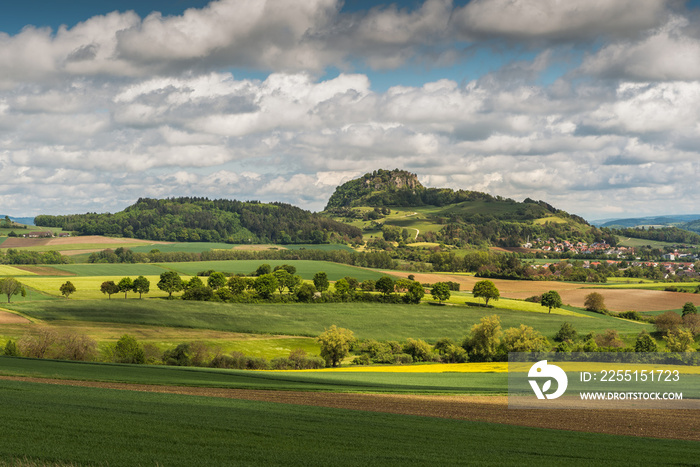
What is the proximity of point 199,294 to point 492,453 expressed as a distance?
87.6 meters

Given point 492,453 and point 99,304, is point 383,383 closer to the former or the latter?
point 492,453

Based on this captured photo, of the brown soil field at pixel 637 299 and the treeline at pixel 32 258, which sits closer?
the brown soil field at pixel 637 299

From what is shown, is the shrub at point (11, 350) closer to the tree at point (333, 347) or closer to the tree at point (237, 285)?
the tree at point (333, 347)

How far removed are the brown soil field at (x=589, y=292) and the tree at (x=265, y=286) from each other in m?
40.3

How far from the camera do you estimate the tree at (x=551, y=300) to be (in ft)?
344

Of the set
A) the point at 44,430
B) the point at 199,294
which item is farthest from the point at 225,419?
the point at 199,294

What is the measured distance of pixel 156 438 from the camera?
17.6 m

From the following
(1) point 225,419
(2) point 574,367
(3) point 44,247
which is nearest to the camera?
(1) point 225,419

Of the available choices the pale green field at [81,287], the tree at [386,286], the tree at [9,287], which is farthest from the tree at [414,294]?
the tree at [9,287]

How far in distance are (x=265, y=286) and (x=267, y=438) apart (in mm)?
85973

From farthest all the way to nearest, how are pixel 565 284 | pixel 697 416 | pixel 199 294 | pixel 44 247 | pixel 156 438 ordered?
pixel 44 247 < pixel 565 284 < pixel 199 294 < pixel 697 416 < pixel 156 438

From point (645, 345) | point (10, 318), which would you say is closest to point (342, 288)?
point (645, 345)

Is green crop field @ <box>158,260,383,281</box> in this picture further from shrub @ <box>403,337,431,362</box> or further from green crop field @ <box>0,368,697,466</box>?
green crop field @ <box>0,368,697,466</box>

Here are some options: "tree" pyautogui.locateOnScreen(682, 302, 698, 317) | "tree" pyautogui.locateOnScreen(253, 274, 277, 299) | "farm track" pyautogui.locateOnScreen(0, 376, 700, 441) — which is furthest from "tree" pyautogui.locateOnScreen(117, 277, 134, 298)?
"tree" pyautogui.locateOnScreen(682, 302, 698, 317)
